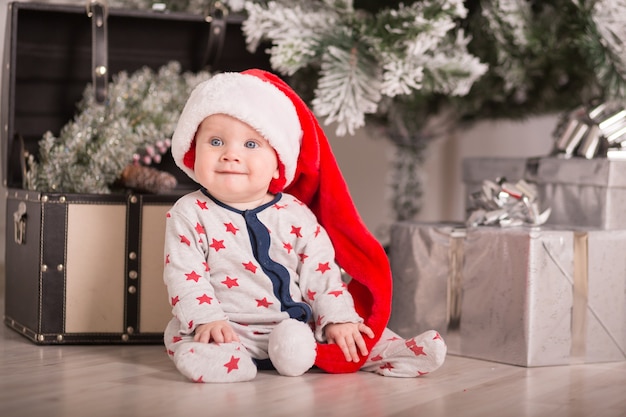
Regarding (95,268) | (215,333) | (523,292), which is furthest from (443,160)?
(215,333)

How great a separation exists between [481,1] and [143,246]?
2.49 ft

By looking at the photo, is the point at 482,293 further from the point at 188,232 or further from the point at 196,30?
the point at 196,30

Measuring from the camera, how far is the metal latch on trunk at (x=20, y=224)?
4.55ft

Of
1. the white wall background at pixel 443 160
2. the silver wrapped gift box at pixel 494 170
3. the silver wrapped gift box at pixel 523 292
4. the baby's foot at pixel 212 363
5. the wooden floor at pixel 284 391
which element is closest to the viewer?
the wooden floor at pixel 284 391

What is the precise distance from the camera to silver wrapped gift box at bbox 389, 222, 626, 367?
50.8 inches

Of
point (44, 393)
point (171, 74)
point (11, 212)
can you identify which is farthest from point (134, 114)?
point (44, 393)

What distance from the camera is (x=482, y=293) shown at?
1.34 meters

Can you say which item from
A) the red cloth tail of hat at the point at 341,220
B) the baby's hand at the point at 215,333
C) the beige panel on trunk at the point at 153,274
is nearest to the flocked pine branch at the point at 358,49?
the red cloth tail of hat at the point at 341,220

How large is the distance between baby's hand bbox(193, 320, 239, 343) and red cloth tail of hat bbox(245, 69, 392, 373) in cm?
21

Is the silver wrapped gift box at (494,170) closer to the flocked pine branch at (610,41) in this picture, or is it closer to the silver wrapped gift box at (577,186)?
the silver wrapped gift box at (577,186)

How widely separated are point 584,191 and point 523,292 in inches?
12.3

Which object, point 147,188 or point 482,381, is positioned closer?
point 482,381

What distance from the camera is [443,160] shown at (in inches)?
107

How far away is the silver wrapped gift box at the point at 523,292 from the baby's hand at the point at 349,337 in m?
0.24
